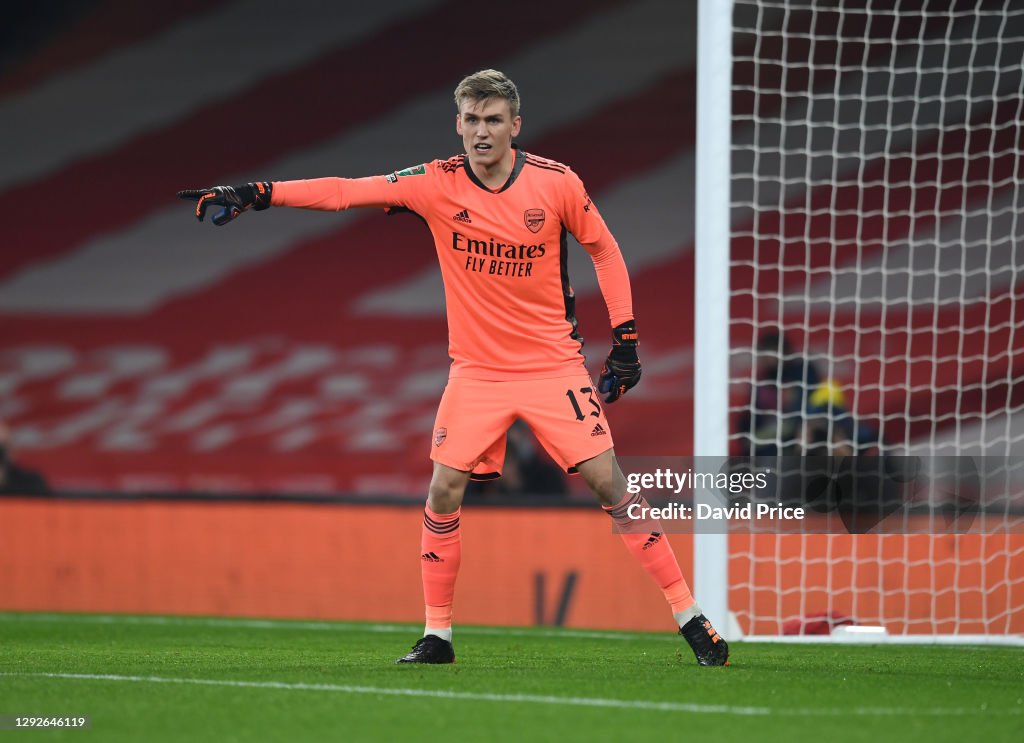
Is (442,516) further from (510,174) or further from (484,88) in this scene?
(484,88)

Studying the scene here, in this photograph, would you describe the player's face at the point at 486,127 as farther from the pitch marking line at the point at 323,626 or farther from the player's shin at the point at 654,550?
the pitch marking line at the point at 323,626

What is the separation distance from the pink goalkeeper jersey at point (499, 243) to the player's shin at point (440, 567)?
1.65 feet

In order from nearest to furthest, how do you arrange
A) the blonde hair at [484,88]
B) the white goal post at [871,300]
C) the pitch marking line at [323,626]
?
the blonde hair at [484,88]
the white goal post at [871,300]
the pitch marking line at [323,626]

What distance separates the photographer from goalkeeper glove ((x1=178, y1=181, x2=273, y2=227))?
16.3ft

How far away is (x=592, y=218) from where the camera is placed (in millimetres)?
5336

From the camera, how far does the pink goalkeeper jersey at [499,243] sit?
5.23 m

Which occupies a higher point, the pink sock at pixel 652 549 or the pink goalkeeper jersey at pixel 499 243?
the pink goalkeeper jersey at pixel 499 243

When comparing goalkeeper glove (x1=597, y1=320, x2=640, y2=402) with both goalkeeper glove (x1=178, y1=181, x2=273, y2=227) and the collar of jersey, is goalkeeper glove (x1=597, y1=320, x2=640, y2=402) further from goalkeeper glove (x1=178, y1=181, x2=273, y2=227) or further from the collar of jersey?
goalkeeper glove (x1=178, y1=181, x2=273, y2=227)

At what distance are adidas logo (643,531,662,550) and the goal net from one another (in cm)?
252

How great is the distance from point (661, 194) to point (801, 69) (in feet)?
4.72

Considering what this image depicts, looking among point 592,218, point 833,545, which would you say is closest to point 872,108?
point 833,545

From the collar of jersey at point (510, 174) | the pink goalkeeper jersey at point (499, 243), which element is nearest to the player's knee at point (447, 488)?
the pink goalkeeper jersey at point (499, 243)

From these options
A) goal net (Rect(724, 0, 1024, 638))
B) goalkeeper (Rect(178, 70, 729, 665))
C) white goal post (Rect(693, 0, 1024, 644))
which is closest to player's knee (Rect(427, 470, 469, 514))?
goalkeeper (Rect(178, 70, 729, 665))

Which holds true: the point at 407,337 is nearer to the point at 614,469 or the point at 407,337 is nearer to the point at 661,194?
the point at 661,194
